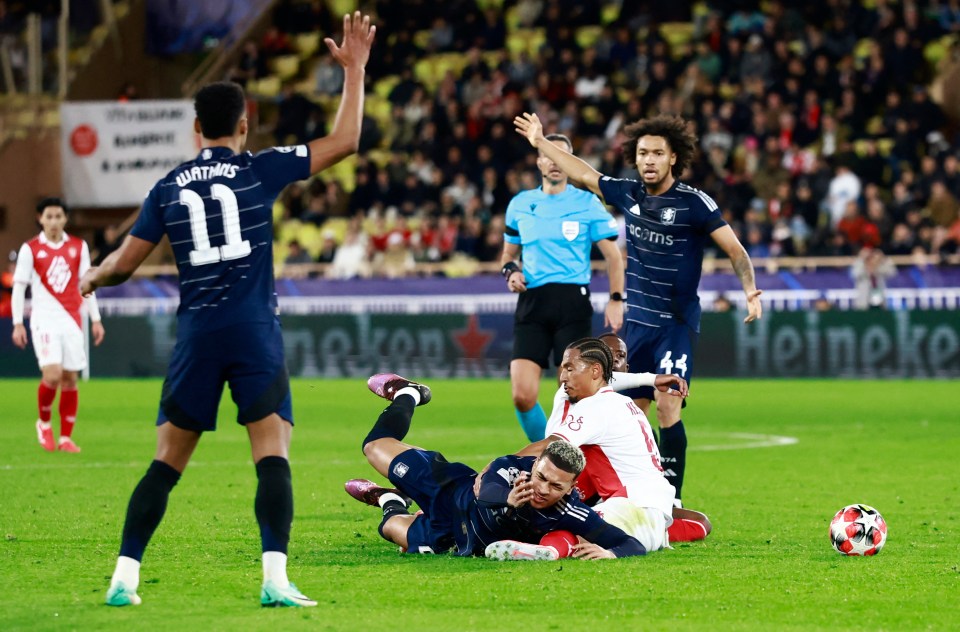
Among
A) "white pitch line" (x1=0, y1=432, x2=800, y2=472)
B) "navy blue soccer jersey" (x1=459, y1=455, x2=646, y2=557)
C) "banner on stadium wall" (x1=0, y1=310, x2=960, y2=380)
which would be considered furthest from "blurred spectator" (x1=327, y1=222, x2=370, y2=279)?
"navy blue soccer jersey" (x1=459, y1=455, x2=646, y2=557)

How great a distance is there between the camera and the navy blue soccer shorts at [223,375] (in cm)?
635

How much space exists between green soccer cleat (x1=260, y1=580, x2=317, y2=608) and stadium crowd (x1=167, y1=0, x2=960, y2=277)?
1907 cm

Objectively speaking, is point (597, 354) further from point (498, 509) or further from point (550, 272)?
point (550, 272)

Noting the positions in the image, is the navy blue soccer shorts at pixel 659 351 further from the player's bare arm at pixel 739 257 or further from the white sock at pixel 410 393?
the white sock at pixel 410 393

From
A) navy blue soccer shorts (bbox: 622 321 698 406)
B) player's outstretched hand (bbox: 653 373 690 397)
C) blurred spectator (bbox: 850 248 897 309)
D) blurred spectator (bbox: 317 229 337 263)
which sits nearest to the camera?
player's outstretched hand (bbox: 653 373 690 397)

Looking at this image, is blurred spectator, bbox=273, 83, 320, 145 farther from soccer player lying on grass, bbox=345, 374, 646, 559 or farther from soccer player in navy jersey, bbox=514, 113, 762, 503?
soccer player lying on grass, bbox=345, 374, 646, 559

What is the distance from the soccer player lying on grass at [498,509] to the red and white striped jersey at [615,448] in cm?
30

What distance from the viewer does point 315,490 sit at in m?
11.6

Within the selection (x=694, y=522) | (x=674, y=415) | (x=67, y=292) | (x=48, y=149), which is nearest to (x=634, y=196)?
(x=674, y=415)

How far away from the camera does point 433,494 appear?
8.22 meters

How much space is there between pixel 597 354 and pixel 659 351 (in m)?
1.64

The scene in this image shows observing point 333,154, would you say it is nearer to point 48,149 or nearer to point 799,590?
point 799,590

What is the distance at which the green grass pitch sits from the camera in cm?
634

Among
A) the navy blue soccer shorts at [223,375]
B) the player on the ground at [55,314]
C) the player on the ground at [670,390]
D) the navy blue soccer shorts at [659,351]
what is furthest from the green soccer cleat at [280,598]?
the player on the ground at [55,314]
